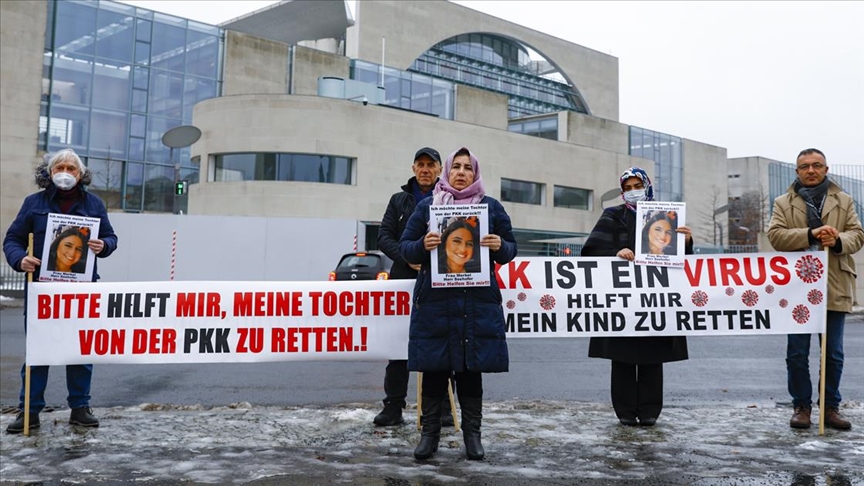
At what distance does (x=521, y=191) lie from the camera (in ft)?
137

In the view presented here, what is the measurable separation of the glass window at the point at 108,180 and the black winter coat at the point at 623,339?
34.9 meters

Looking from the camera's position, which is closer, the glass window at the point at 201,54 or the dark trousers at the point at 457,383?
the dark trousers at the point at 457,383

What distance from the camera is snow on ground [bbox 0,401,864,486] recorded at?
4.18 metres

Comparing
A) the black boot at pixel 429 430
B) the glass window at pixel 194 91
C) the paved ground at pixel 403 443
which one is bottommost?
the paved ground at pixel 403 443

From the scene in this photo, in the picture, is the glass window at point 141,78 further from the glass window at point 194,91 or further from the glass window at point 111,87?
the glass window at point 194,91

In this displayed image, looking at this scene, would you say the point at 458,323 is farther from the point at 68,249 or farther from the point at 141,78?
the point at 141,78

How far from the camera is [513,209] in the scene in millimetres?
40500

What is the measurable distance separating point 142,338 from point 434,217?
8.23ft

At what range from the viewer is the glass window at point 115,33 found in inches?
1431

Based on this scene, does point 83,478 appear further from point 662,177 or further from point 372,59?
point 662,177

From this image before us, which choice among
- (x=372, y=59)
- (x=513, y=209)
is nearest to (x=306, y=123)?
(x=513, y=209)

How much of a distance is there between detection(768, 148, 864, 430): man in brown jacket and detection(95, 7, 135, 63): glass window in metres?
37.4

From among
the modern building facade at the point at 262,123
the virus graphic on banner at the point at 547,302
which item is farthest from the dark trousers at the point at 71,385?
the modern building facade at the point at 262,123

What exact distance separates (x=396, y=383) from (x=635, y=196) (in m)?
2.42
